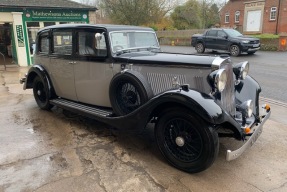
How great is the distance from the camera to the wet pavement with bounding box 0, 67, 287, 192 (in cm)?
317

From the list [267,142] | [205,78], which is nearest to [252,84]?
[267,142]

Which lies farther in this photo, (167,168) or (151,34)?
(151,34)

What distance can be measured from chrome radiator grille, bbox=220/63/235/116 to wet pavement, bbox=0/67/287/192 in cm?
68

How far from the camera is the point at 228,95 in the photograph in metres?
3.74

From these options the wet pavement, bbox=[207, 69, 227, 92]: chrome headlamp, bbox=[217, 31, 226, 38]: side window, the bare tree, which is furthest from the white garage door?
bbox=[207, 69, 227, 92]: chrome headlamp

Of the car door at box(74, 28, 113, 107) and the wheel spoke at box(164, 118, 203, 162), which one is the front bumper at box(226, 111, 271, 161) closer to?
the wheel spoke at box(164, 118, 203, 162)

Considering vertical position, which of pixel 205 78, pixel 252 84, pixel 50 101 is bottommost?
pixel 50 101

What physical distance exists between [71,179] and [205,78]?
210cm

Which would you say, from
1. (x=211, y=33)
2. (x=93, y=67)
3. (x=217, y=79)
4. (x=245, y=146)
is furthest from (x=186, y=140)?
(x=211, y=33)

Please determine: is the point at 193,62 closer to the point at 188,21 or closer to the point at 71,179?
the point at 71,179

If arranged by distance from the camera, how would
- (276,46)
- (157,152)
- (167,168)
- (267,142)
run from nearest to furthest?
(167,168), (157,152), (267,142), (276,46)

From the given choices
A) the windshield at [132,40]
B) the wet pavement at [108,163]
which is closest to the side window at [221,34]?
the wet pavement at [108,163]

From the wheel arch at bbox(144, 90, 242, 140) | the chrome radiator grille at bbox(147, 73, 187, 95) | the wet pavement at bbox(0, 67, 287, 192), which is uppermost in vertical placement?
the chrome radiator grille at bbox(147, 73, 187, 95)

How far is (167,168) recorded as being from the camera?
3508mm
